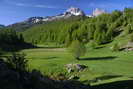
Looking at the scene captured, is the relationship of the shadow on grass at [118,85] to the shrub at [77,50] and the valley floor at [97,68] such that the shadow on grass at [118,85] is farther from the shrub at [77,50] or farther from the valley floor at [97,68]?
the shrub at [77,50]

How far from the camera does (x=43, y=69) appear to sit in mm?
60594

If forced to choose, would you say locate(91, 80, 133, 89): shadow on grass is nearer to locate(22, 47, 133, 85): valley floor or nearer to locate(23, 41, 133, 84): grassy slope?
locate(22, 47, 133, 85): valley floor

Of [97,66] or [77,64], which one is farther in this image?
[97,66]

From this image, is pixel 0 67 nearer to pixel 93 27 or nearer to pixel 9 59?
pixel 9 59

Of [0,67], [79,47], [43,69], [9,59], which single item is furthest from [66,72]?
[0,67]

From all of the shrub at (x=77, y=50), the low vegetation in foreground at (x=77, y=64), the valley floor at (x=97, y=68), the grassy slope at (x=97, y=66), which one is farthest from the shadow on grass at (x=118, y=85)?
the shrub at (x=77, y=50)

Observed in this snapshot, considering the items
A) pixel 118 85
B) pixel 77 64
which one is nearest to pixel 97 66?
pixel 77 64

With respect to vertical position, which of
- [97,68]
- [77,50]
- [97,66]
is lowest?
[97,68]

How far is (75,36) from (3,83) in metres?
151

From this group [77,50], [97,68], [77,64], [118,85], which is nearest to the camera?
[118,85]

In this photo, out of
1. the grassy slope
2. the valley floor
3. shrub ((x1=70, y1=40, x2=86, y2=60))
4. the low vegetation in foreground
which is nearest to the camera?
the low vegetation in foreground

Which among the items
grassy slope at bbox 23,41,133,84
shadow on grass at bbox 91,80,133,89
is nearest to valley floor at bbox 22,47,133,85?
grassy slope at bbox 23,41,133,84

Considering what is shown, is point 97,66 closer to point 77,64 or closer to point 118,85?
point 77,64

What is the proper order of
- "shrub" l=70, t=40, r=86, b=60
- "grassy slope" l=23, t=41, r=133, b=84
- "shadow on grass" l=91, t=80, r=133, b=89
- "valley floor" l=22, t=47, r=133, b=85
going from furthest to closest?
"shrub" l=70, t=40, r=86, b=60
"grassy slope" l=23, t=41, r=133, b=84
"valley floor" l=22, t=47, r=133, b=85
"shadow on grass" l=91, t=80, r=133, b=89
